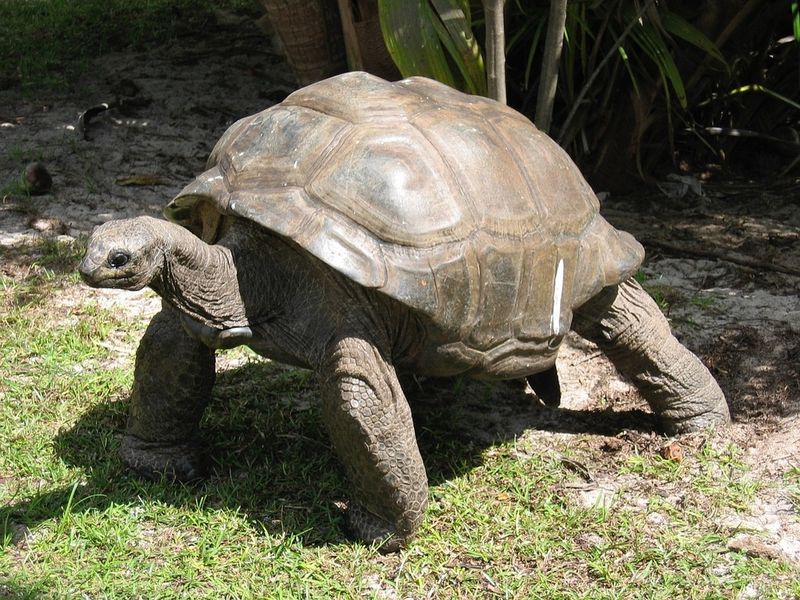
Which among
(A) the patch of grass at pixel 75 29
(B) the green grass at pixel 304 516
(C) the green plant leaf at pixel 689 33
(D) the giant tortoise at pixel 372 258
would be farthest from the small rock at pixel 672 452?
(A) the patch of grass at pixel 75 29

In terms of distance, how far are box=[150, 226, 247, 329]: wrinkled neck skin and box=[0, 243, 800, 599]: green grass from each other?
84cm

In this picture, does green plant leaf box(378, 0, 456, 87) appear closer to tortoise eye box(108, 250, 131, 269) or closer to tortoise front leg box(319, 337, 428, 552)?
tortoise front leg box(319, 337, 428, 552)

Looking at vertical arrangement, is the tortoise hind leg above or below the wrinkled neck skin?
below

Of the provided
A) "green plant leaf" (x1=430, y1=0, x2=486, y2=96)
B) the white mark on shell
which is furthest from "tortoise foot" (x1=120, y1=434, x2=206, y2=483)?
"green plant leaf" (x1=430, y1=0, x2=486, y2=96)

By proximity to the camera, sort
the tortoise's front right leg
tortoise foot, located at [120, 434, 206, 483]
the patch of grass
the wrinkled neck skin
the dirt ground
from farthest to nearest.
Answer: the patch of grass
the dirt ground
tortoise foot, located at [120, 434, 206, 483]
the tortoise's front right leg
the wrinkled neck skin

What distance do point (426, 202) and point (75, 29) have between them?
7.47 m

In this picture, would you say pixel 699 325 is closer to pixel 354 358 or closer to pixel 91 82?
pixel 354 358

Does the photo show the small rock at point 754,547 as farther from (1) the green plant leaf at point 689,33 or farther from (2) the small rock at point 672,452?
(1) the green plant leaf at point 689,33

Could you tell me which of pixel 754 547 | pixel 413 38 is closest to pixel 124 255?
pixel 754 547

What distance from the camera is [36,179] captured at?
628cm

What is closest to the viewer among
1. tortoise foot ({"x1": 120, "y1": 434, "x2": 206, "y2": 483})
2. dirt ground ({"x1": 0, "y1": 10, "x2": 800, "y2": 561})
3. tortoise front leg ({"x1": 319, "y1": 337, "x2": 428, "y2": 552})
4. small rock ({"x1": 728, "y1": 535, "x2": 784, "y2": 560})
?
tortoise front leg ({"x1": 319, "y1": 337, "x2": 428, "y2": 552})

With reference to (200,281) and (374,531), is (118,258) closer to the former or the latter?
(200,281)

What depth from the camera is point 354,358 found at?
3.24 m

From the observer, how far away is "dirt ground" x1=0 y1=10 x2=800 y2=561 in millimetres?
4391
